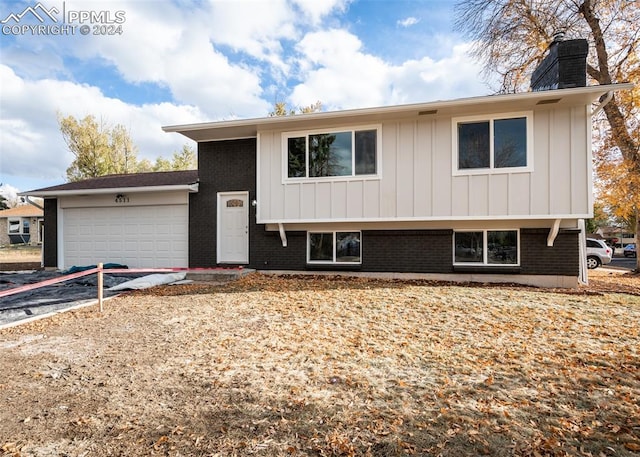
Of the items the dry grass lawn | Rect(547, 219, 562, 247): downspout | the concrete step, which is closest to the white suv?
Rect(547, 219, 562, 247): downspout

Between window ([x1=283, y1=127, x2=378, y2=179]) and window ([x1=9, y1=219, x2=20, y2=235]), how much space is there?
30600 mm

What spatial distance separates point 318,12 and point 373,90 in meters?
6.06

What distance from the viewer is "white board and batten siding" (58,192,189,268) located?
10.3 meters

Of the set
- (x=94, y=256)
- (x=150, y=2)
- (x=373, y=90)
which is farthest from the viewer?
(x=373, y=90)

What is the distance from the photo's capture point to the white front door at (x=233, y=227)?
32.3ft

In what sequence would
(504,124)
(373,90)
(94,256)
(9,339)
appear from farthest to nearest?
(373,90)
(94,256)
(504,124)
(9,339)

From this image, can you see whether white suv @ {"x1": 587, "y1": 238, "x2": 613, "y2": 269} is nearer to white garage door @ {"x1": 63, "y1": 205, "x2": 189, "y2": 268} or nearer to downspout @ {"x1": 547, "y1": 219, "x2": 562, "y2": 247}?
downspout @ {"x1": 547, "y1": 219, "x2": 562, "y2": 247}

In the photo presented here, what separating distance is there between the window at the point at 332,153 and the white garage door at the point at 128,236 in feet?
12.9

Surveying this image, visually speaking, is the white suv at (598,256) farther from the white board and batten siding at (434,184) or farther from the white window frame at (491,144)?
the white window frame at (491,144)

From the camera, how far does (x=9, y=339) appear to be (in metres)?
4.23

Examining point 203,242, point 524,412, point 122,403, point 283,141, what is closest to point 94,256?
point 203,242

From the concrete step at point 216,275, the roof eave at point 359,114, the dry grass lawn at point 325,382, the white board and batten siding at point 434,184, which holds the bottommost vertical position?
the dry grass lawn at point 325,382

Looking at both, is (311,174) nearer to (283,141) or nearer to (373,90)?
(283,141)

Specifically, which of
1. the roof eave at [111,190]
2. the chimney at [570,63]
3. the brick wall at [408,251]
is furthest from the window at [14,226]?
the chimney at [570,63]
